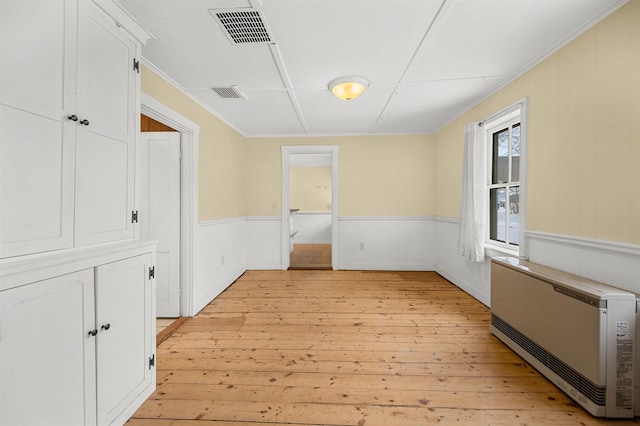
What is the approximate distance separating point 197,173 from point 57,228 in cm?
199

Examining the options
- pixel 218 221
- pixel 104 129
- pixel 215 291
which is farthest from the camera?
pixel 218 221

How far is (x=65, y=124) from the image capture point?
1.28 m

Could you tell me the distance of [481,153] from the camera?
3.25 meters

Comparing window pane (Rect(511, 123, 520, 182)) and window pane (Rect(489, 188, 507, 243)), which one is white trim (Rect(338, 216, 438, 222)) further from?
window pane (Rect(511, 123, 520, 182))

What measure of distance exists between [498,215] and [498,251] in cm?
51

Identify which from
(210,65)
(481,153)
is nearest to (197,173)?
(210,65)

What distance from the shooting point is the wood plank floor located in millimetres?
1629

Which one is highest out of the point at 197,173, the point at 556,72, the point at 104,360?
the point at 556,72

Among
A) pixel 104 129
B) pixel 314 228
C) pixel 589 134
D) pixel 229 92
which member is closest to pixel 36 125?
pixel 104 129

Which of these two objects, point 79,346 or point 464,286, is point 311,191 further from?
point 79,346

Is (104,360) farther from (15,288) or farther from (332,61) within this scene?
(332,61)

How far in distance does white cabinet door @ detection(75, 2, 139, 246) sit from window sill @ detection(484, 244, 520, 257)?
11.3 ft

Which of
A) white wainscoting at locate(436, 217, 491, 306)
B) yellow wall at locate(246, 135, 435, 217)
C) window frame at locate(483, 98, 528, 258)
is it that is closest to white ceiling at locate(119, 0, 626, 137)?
window frame at locate(483, 98, 528, 258)

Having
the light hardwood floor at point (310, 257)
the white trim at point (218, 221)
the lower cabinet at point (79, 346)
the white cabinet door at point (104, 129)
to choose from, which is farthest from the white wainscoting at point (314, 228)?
the white cabinet door at point (104, 129)
